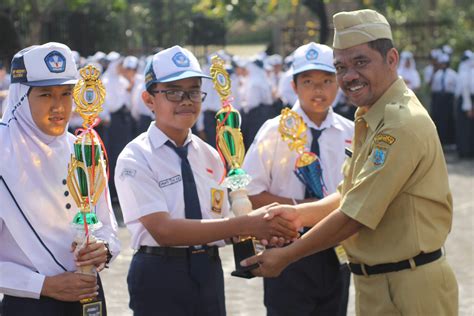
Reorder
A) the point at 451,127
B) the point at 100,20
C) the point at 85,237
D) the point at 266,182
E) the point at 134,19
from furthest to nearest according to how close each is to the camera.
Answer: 1. the point at 134,19
2. the point at 100,20
3. the point at 451,127
4. the point at 266,182
5. the point at 85,237

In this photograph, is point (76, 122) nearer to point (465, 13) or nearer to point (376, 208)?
point (376, 208)

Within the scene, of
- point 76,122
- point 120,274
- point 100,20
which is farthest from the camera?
point 100,20

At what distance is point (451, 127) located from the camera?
796 inches

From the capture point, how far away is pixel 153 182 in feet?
15.2

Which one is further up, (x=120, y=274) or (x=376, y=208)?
(x=376, y=208)

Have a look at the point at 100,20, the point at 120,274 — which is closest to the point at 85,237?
the point at 120,274

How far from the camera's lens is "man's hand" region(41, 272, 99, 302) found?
13.5ft

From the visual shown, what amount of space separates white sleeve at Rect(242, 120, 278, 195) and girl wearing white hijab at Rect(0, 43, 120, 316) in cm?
143

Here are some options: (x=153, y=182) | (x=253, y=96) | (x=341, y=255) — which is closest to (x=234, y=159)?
(x=153, y=182)

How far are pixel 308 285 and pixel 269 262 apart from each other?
2.67ft

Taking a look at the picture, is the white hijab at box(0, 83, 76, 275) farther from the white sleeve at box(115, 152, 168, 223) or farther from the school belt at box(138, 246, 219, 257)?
the school belt at box(138, 246, 219, 257)

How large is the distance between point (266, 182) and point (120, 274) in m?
3.89

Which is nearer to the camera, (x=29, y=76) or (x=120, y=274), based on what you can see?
(x=29, y=76)

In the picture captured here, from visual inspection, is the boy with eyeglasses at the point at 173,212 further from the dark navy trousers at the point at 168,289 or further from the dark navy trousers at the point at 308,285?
the dark navy trousers at the point at 308,285
